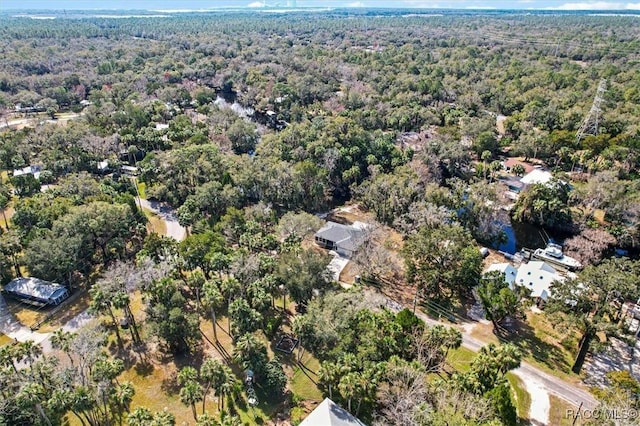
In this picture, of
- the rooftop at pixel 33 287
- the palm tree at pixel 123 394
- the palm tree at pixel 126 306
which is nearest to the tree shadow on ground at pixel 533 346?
the palm tree at pixel 123 394

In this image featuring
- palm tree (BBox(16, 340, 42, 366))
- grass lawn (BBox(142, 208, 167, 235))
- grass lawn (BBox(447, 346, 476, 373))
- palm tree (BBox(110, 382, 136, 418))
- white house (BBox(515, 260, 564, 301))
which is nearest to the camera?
palm tree (BBox(110, 382, 136, 418))

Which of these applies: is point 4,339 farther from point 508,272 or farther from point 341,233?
point 508,272

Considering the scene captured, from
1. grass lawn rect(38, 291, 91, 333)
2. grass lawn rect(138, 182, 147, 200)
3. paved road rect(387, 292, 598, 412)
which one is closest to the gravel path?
paved road rect(387, 292, 598, 412)

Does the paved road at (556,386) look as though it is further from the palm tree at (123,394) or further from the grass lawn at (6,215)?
the grass lawn at (6,215)

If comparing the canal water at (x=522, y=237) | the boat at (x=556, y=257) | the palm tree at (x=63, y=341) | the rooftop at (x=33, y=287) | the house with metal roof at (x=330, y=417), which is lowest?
the rooftop at (x=33, y=287)

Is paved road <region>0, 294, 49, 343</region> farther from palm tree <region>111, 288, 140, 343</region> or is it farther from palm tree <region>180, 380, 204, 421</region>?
palm tree <region>180, 380, 204, 421</region>

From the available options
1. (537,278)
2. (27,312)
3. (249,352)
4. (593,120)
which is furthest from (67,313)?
(593,120)

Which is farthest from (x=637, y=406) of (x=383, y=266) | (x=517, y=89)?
(x=517, y=89)
